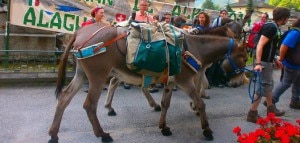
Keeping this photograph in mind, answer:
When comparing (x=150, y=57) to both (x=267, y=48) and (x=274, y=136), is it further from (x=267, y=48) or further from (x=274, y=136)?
(x=267, y=48)

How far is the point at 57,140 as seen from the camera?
4312mm

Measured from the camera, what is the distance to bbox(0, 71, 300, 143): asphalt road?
4684 mm

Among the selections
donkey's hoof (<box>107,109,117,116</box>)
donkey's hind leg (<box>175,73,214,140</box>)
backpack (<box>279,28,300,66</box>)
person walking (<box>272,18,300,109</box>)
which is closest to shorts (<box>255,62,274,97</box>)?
person walking (<box>272,18,300,109</box>)

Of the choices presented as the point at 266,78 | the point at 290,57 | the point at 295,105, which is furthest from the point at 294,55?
the point at 295,105

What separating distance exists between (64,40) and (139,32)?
14.9 ft

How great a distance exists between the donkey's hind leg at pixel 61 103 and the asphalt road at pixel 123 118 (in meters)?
0.23

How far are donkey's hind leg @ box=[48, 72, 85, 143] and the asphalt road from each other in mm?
226

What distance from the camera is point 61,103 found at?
434 centimetres

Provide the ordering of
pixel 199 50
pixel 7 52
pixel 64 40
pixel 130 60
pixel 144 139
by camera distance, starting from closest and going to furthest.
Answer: pixel 130 60, pixel 144 139, pixel 199 50, pixel 7 52, pixel 64 40

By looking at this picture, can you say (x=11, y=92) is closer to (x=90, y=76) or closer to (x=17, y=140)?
(x=17, y=140)

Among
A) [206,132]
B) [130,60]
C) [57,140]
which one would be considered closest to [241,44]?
[206,132]

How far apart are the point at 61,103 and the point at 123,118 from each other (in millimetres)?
1433

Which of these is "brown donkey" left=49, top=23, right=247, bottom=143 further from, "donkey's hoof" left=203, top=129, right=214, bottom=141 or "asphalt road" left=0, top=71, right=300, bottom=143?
"asphalt road" left=0, top=71, right=300, bottom=143

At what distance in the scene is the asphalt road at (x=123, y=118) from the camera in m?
4.68
